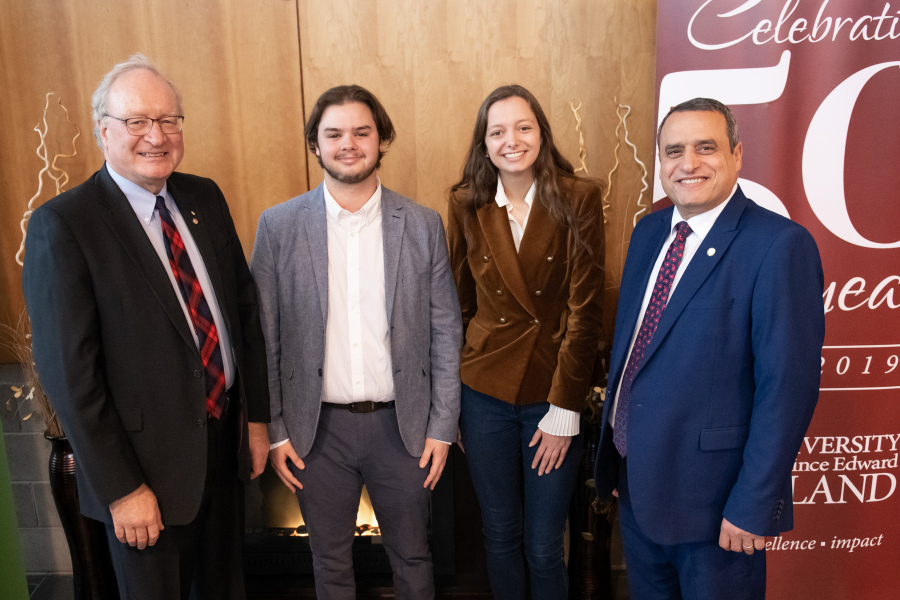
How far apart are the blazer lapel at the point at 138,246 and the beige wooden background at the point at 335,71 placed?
1123 millimetres

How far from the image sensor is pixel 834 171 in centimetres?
214

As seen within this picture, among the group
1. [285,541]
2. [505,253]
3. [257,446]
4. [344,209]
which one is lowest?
[285,541]

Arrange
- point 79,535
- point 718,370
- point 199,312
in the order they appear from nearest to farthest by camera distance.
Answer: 1. point 718,370
2. point 199,312
3. point 79,535

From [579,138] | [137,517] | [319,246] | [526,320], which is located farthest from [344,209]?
[579,138]

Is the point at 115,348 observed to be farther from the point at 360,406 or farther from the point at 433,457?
the point at 433,457

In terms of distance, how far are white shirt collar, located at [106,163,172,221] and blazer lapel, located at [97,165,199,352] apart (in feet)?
0.09

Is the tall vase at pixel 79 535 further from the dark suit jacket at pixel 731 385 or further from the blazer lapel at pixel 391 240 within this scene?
the dark suit jacket at pixel 731 385

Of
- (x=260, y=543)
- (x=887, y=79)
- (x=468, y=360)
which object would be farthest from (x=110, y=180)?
(x=887, y=79)

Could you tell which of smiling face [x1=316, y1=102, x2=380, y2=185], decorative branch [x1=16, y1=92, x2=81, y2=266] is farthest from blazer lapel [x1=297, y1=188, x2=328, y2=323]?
decorative branch [x1=16, y1=92, x2=81, y2=266]

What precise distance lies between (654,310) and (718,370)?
0.22 metres

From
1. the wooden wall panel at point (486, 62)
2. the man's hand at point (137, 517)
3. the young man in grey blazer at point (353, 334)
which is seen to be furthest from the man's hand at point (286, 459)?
the wooden wall panel at point (486, 62)

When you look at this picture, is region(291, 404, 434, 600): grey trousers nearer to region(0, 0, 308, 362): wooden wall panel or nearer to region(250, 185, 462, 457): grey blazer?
region(250, 185, 462, 457): grey blazer

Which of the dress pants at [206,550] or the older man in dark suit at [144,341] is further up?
the older man in dark suit at [144,341]

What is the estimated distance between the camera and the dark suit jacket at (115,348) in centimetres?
142
